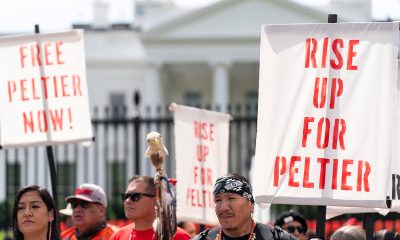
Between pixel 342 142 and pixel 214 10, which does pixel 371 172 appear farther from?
pixel 214 10

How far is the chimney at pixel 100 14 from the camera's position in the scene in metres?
60.8

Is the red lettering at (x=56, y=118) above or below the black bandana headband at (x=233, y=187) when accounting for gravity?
above

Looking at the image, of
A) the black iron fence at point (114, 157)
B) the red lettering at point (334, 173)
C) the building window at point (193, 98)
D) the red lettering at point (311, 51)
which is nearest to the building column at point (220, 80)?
the building window at point (193, 98)

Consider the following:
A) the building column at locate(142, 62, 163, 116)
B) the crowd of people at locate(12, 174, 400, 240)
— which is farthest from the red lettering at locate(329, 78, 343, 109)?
the building column at locate(142, 62, 163, 116)

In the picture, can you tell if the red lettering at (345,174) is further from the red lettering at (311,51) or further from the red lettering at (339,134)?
the red lettering at (311,51)

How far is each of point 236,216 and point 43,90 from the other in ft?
9.54

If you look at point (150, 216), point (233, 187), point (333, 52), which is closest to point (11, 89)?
point (150, 216)

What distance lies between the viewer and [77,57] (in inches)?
358

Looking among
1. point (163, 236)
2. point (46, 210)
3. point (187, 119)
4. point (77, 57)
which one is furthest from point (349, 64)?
point (187, 119)

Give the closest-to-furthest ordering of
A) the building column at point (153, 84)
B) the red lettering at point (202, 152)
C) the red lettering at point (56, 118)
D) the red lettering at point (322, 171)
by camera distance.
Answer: the red lettering at point (322, 171), the red lettering at point (56, 118), the red lettering at point (202, 152), the building column at point (153, 84)

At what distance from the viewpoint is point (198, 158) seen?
10484 mm

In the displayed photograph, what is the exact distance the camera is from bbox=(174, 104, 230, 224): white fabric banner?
10250mm

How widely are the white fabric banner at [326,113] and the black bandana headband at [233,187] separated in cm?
45

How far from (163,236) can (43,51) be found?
8.02ft
